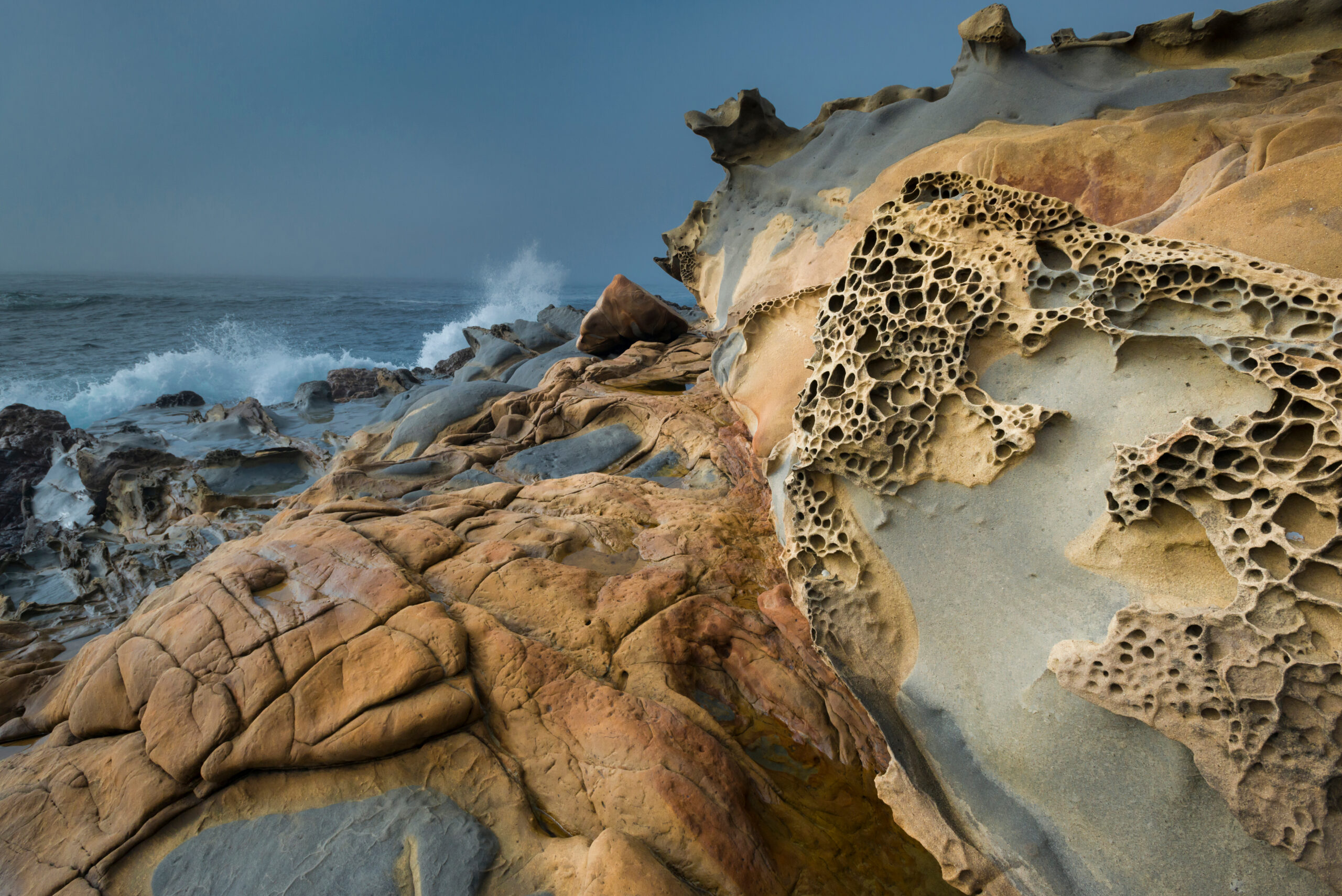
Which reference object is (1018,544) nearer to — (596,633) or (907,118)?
(596,633)

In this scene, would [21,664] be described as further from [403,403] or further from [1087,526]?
[403,403]

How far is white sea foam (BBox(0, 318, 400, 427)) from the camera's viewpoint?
15.6 meters

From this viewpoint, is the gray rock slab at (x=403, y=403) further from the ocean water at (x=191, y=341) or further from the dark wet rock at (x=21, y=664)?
the ocean water at (x=191, y=341)

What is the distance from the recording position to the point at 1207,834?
69.1 inches

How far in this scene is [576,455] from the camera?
5.80 metres

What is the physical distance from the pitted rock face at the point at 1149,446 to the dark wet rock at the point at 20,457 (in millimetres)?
8255

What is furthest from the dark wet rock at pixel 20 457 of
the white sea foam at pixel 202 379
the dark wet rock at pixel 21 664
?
the white sea foam at pixel 202 379

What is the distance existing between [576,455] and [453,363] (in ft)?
37.9

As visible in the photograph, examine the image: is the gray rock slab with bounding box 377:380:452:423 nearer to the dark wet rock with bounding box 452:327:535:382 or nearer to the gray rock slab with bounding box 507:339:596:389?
the gray rock slab with bounding box 507:339:596:389

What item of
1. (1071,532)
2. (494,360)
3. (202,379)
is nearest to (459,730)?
(1071,532)

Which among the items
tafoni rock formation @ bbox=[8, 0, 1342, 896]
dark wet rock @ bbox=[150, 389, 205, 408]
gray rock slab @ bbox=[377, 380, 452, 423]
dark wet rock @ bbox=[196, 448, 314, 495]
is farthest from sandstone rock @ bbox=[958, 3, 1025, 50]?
dark wet rock @ bbox=[150, 389, 205, 408]

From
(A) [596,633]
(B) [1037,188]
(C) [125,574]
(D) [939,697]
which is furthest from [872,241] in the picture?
(C) [125,574]

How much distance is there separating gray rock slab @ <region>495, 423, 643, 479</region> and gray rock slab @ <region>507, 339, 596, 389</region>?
290 cm

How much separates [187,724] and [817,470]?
2620mm
